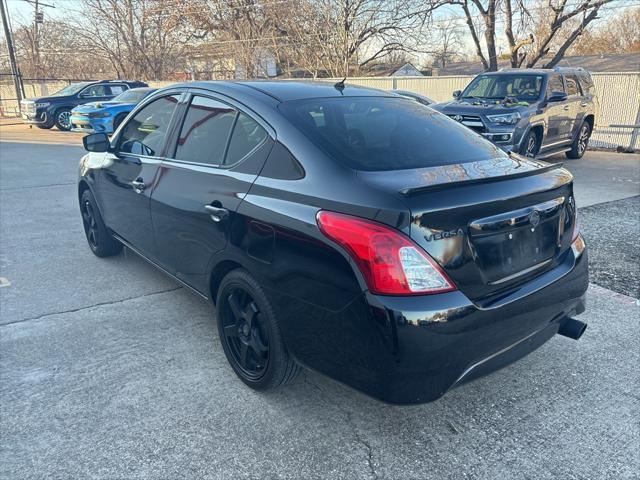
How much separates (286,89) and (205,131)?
586 mm

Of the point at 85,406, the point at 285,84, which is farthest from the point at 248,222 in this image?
the point at 85,406

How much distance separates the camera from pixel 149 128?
3.85 metres

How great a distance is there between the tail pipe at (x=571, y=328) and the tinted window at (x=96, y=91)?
768 inches

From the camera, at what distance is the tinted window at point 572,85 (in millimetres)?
10423

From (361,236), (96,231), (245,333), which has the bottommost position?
(245,333)

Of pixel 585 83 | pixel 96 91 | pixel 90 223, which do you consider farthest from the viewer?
pixel 96 91

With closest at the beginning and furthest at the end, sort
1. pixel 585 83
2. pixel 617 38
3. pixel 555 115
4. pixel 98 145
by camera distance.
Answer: pixel 98 145, pixel 555 115, pixel 585 83, pixel 617 38

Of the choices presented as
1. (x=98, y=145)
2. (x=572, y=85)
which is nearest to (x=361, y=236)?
(x=98, y=145)

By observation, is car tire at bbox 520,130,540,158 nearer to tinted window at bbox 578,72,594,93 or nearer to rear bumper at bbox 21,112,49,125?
tinted window at bbox 578,72,594,93

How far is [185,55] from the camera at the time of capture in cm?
3170

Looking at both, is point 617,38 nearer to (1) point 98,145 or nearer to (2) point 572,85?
(2) point 572,85

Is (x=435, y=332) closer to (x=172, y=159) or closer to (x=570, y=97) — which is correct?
(x=172, y=159)

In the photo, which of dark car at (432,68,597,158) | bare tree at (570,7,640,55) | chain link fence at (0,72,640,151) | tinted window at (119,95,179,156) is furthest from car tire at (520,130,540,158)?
bare tree at (570,7,640,55)

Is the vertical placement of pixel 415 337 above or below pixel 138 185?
below
